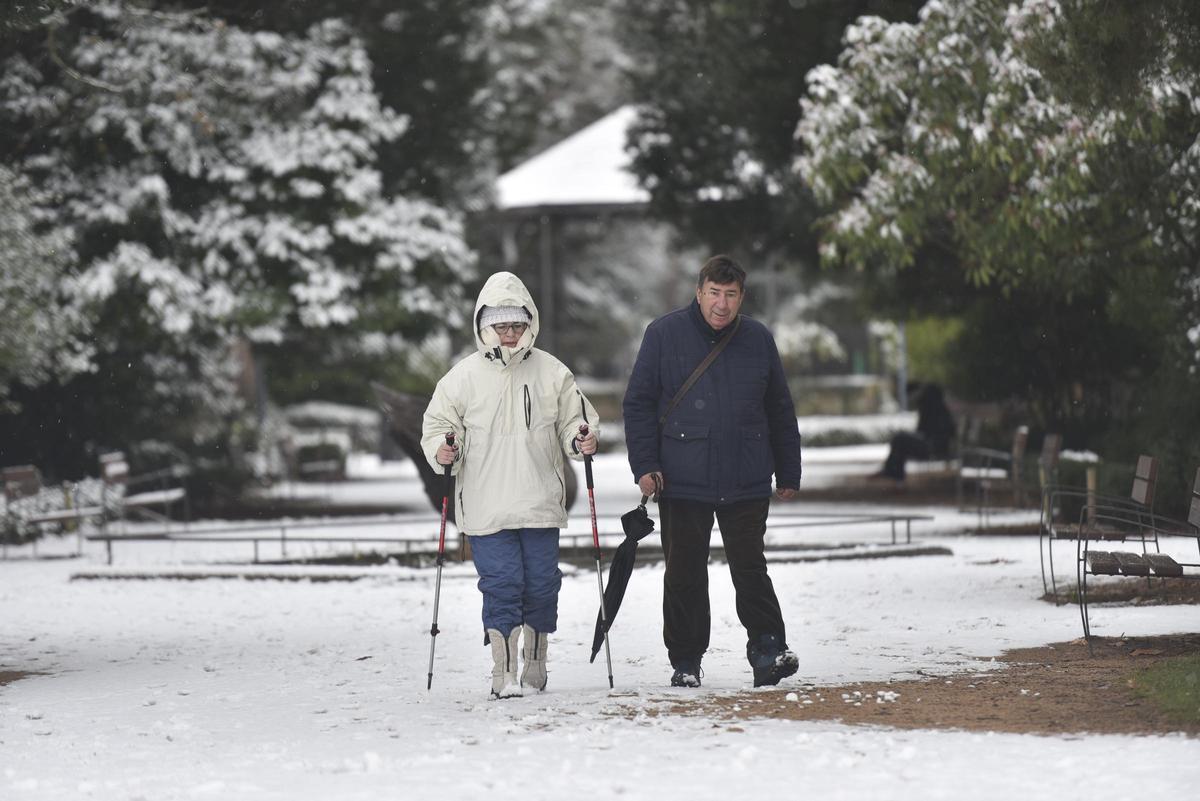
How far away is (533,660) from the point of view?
8508mm

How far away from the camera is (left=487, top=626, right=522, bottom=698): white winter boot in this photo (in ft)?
27.3

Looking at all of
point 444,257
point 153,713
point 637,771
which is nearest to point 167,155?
point 444,257

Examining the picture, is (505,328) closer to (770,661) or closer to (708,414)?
(708,414)

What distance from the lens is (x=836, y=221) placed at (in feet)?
56.5

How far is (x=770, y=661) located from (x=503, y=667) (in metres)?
1.15

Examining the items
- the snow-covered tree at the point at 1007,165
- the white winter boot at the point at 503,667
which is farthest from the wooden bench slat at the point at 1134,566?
the snow-covered tree at the point at 1007,165

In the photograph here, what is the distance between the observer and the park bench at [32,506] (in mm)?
17875

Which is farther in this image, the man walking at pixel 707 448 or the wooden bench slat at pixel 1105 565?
the wooden bench slat at pixel 1105 565

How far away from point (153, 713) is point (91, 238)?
14.4 metres

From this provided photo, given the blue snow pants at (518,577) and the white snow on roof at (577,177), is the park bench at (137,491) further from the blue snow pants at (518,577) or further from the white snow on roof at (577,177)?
the white snow on roof at (577,177)

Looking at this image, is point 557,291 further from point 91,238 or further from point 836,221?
point 836,221

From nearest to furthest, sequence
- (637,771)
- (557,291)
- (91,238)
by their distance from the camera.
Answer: (637,771), (91,238), (557,291)

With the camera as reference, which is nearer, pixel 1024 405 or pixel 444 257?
pixel 444 257

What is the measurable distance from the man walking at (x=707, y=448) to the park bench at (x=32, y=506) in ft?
32.5
